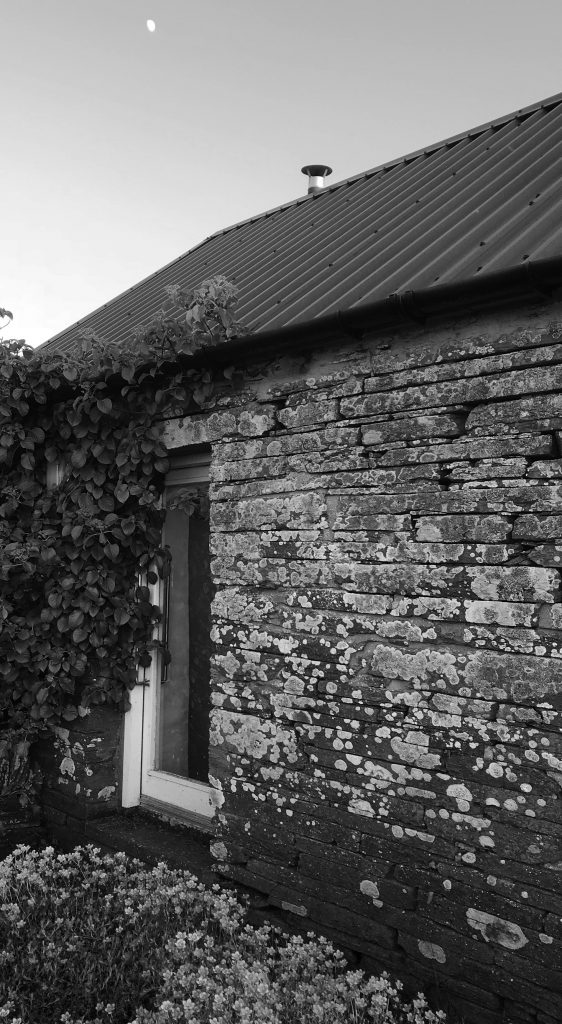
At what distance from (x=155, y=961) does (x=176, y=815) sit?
1194 mm

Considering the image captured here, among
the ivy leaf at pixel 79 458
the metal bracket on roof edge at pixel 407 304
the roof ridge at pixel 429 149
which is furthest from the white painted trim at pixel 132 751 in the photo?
the roof ridge at pixel 429 149

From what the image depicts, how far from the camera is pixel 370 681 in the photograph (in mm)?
3141

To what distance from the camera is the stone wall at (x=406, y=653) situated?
2.67 m

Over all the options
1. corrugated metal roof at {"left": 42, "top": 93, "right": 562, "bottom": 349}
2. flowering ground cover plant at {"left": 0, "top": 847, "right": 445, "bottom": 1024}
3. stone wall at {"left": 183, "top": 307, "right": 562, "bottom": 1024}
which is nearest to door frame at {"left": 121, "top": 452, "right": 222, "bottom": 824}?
flowering ground cover plant at {"left": 0, "top": 847, "right": 445, "bottom": 1024}

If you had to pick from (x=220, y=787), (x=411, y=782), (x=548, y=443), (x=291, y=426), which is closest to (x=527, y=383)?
(x=548, y=443)

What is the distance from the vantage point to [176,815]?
4316 millimetres

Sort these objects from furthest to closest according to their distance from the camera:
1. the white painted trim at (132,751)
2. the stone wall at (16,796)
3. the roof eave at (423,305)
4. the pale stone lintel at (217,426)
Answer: the stone wall at (16,796)
the white painted trim at (132,751)
the pale stone lintel at (217,426)
the roof eave at (423,305)

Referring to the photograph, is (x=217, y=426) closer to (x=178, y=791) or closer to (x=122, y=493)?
(x=122, y=493)

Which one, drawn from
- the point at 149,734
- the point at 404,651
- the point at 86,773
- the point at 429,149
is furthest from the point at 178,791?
the point at 429,149

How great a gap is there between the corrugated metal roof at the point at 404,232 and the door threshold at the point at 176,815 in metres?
2.70

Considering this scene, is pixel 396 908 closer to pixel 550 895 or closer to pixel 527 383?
pixel 550 895

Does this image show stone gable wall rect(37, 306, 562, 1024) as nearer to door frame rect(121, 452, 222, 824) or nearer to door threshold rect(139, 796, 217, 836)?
door threshold rect(139, 796, 217, 836)

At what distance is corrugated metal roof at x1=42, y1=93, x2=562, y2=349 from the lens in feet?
10.8

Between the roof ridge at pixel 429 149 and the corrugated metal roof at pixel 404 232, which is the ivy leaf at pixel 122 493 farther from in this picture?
the roof ridge at pixel 429 149
